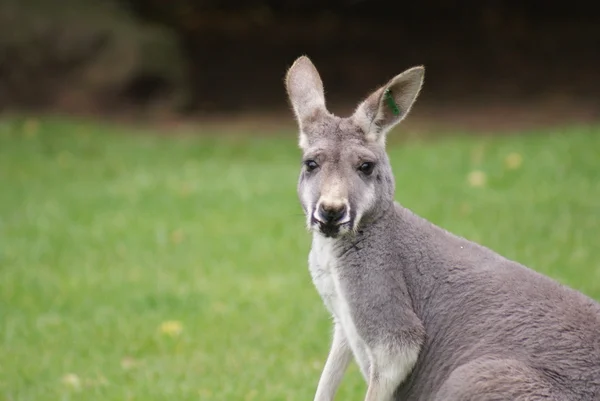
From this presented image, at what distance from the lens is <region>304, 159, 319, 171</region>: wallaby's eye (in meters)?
3.90

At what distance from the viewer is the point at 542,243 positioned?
7.52 m

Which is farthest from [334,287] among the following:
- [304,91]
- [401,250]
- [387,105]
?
[304,91]

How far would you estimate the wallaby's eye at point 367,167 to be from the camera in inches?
Answer: 152

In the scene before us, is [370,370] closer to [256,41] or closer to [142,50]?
[142,50]

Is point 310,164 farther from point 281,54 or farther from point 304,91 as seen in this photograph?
point 281,54

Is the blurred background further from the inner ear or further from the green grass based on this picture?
the inner ear

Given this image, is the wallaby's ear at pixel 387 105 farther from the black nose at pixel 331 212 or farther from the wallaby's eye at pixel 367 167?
the black nose at pixel 331 212

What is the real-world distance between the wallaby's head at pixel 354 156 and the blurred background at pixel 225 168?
167 cm

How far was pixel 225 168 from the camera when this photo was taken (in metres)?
11.1

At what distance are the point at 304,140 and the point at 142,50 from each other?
34.3 feet

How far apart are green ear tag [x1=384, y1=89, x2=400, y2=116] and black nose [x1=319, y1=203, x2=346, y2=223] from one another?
57cm

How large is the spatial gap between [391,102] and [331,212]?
0.63 m

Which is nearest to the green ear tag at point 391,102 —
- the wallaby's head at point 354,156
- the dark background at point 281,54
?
the wallaby's head at point 354,156

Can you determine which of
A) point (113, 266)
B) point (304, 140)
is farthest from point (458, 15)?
point (304, 140)
